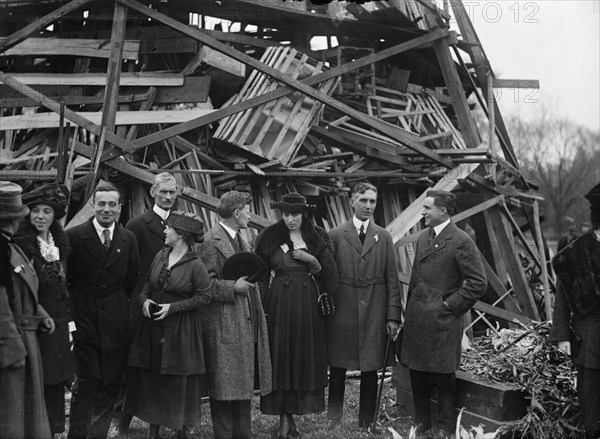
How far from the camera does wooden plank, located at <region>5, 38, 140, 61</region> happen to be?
10586 millimetres

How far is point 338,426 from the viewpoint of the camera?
6.54 m

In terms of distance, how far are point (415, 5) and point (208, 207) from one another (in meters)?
5.01

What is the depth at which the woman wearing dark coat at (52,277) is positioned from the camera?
5.01m

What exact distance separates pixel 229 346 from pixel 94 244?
136cm

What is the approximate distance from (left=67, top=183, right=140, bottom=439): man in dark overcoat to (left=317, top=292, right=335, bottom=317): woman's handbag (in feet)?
5.64

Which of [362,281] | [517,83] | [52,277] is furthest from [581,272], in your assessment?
[517,83]

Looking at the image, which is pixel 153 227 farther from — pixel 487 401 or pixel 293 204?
pixel 487 401

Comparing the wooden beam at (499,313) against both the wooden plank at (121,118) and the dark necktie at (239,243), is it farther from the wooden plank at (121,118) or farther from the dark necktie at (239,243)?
the dark necktie at (239,243)

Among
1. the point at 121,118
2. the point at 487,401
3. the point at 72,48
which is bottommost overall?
the point at 487,401

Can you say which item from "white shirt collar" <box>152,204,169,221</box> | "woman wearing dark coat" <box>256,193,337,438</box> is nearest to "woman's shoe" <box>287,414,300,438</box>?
"woman wearing dark coat" <box>256,193,337,438</box>

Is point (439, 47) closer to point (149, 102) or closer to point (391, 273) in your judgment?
point (149, 102)

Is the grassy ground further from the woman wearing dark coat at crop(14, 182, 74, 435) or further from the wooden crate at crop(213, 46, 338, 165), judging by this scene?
the wooden crate at crop(213, 46, 338, 165)

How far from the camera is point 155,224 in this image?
253 inches

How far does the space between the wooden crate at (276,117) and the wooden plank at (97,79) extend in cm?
96
